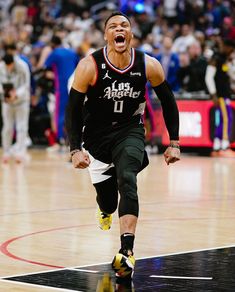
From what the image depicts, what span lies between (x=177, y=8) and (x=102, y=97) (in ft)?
59.7

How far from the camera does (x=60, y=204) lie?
12.0 m

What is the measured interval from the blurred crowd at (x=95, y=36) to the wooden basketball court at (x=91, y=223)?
408 cm

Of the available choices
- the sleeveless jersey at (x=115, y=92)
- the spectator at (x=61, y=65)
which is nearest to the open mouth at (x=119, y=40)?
the sleeveless jersey at (x=115, y=92)

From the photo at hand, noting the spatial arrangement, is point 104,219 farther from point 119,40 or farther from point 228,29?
point 228,29

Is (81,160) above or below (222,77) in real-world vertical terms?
above

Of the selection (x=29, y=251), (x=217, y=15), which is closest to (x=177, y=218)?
(x=29, y=251)

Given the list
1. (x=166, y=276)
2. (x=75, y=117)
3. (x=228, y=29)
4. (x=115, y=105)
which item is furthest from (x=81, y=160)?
(x=228, y=29)

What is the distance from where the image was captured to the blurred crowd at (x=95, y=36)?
21188 millimetres

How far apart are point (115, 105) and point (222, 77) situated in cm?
1165

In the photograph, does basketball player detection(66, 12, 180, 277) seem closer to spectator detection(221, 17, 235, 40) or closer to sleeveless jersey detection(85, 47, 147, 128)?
sleeveless jersey detection(85, 47, 147, 128)

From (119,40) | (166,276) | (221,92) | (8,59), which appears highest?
(119,40)

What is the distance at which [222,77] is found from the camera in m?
19.2

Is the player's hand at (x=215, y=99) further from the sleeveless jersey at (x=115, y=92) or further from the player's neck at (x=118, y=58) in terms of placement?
the player's neck at (x=118, y=58)

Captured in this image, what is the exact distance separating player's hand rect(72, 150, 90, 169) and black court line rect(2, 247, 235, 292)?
818 millimetres
